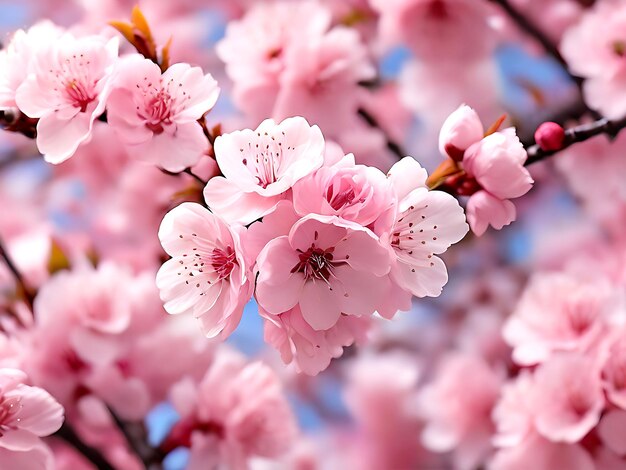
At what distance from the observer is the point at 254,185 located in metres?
0.62

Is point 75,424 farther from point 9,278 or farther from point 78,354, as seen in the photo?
point 9,278

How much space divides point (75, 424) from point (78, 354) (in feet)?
0.42

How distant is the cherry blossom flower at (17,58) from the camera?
726 mm

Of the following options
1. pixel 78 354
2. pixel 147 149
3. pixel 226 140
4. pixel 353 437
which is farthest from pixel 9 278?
pixel 353 437

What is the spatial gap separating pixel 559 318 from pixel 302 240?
530 mm

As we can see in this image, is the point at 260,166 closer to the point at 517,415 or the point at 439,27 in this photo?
the point at 517,415

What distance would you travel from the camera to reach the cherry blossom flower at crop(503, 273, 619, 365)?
3.21 feet

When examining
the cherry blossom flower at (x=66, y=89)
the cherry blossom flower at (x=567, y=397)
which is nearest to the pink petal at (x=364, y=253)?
the cherry blossom flower at (x=66, y=89)

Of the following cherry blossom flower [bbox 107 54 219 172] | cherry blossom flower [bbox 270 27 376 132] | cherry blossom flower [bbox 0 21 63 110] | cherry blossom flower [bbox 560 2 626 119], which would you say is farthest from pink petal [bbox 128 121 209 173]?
cherry blossom flower [bbox 560 2 626 119]

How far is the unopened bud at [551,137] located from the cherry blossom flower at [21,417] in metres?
0.51

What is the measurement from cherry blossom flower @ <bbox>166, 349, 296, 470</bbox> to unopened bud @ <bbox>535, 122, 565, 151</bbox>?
48cm

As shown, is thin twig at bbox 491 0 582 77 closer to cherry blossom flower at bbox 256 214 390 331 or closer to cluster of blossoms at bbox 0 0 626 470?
cluster of blossoms at bbox 0 0 626 470

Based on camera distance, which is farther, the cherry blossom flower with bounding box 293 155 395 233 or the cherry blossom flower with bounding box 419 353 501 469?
the cherry blossom flower with bounding box 419 353 501 469

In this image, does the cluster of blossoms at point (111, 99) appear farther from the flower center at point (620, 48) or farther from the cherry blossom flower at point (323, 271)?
the flower center at point (620, 48)
